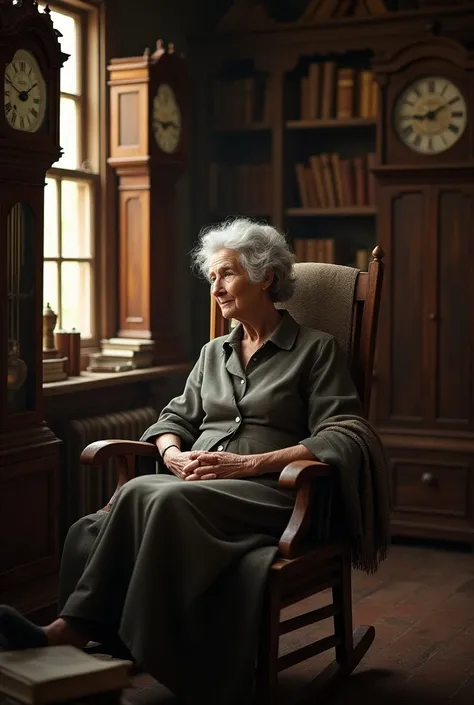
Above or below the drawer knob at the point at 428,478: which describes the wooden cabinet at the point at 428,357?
above

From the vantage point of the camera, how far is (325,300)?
3369 mm

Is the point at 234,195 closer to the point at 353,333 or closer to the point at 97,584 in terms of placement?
the point at 353,333

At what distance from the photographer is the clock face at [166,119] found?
4.68 m

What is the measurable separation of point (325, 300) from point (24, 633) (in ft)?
4.56

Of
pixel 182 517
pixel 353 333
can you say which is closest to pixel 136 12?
pixel 353 333

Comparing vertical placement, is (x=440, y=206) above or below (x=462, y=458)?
above

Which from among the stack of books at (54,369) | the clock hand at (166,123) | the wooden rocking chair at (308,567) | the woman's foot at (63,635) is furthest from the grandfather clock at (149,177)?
the woman's foot at (63,635)

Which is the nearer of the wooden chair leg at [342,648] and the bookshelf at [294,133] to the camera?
the wooden chair leg at [342,648]

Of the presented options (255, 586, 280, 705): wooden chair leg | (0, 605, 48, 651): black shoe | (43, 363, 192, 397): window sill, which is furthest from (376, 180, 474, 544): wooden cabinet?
A: (0, 605, 48, 651): black shoe

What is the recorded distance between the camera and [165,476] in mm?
2992

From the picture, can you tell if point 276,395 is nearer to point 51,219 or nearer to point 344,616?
point 344,616

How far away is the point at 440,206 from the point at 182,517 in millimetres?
2489

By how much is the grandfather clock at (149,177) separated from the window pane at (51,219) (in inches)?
13.0

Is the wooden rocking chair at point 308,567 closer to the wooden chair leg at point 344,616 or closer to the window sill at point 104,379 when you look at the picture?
the wooden chair leg at point 344,616
